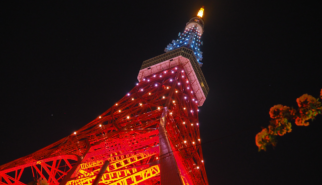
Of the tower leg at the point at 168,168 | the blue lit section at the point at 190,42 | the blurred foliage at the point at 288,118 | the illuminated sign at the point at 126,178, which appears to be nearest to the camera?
the blurred foliage at the point at 288,118

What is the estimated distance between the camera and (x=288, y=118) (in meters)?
3.10

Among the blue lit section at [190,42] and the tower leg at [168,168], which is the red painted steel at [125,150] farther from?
the blue lit section at [190,42]

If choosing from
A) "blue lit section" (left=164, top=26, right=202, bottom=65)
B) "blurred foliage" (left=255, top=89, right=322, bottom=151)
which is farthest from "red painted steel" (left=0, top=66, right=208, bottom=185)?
"blue lit section" (left=164, top=26, right=202, bottom=65)

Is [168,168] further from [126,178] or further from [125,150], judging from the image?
[125,150]

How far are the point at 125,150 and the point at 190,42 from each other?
47.2ft

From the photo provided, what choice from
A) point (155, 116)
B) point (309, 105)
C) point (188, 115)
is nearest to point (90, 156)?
point (155, 116)

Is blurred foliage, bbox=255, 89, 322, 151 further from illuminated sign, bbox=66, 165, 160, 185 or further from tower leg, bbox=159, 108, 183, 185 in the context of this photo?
illuminated sign, bbox=66, 165, 160, 185

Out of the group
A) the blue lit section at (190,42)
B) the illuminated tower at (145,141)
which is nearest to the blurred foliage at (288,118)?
the illuminated tower at (145,141)

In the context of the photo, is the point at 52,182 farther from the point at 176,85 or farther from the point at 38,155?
the point at 176,85

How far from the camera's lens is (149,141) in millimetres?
10664

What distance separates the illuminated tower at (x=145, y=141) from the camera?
332 inches

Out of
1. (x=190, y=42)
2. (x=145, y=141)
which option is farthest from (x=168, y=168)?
(x=190, y=42)

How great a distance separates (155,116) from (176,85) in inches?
164

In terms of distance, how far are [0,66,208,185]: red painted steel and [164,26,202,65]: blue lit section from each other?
7073 millimetres
